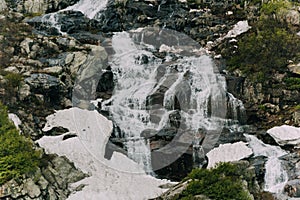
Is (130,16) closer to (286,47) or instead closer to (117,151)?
(286,47)

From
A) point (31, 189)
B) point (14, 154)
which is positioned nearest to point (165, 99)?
point (14, 154)

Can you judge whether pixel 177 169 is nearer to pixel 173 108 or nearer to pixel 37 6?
pixel 173 108

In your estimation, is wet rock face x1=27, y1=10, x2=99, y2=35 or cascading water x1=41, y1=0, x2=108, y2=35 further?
cascading water x1=41, y1=0, x2=108, y2=35

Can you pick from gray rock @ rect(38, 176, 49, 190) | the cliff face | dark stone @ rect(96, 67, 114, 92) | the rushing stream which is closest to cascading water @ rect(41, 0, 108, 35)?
the cliff face

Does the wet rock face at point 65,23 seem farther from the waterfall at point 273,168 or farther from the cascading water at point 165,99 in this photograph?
the waterfall at point 273,168

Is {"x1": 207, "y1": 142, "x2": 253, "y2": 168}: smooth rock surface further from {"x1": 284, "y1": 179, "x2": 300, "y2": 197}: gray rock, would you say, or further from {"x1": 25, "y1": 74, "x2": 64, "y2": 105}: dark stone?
{"x1": 25, "y1": 74, "x2": 64, "y2": 105}: dark stone

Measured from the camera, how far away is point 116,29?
38531 millimetres

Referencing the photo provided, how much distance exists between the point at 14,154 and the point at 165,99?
9.26 meters

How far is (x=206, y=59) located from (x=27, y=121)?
42.7 ft

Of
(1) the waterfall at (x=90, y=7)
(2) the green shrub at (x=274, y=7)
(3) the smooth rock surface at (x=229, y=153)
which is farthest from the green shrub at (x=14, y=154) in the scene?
(2) the green shrub at (x=274, y=7)

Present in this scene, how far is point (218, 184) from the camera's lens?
18.3 metres

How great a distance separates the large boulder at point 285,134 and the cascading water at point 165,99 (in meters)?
2.91

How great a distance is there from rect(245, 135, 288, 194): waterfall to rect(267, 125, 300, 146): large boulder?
0.52 metres

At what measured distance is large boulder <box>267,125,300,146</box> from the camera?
24.3m
